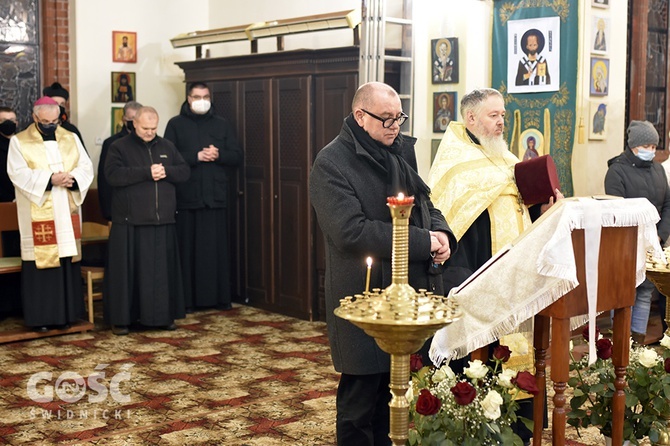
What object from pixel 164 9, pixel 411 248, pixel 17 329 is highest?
pixel 164 9

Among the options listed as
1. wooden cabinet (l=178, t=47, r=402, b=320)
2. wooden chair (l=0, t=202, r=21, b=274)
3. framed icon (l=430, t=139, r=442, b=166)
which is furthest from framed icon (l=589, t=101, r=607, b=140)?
wooden chair (l=0, t=202, r=21, b=274)

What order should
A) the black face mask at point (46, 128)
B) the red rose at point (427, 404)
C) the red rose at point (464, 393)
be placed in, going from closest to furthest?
1. the red rose at point (427, 404)
2. the red rose at point (464, 393)
3. the black face mask at point (46, 128)

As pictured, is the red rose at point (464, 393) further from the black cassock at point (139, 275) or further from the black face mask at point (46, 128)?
the black face mask at point (46, 128)

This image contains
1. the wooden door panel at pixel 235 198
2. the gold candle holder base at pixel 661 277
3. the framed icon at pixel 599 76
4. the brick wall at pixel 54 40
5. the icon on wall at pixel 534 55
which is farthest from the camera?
the brick wall at pixel 54 40

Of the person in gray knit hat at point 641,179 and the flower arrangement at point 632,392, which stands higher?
the person in gray knit hat at point 641,179

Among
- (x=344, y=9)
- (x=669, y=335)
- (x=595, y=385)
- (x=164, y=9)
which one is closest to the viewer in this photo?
(x=595, y=385)

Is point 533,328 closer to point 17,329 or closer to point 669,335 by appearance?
point 669,335

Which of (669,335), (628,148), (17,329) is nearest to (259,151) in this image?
(17,329)

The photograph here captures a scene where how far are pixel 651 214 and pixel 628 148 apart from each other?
3.72 m

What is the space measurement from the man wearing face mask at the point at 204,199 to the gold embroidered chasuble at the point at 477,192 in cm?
456

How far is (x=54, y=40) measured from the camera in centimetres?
1009

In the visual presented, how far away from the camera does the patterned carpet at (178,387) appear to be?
538 centimetres

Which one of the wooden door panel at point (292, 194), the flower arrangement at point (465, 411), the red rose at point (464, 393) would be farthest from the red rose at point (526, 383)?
the wooden door panel at point (292, 194)

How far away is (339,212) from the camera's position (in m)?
4.04
